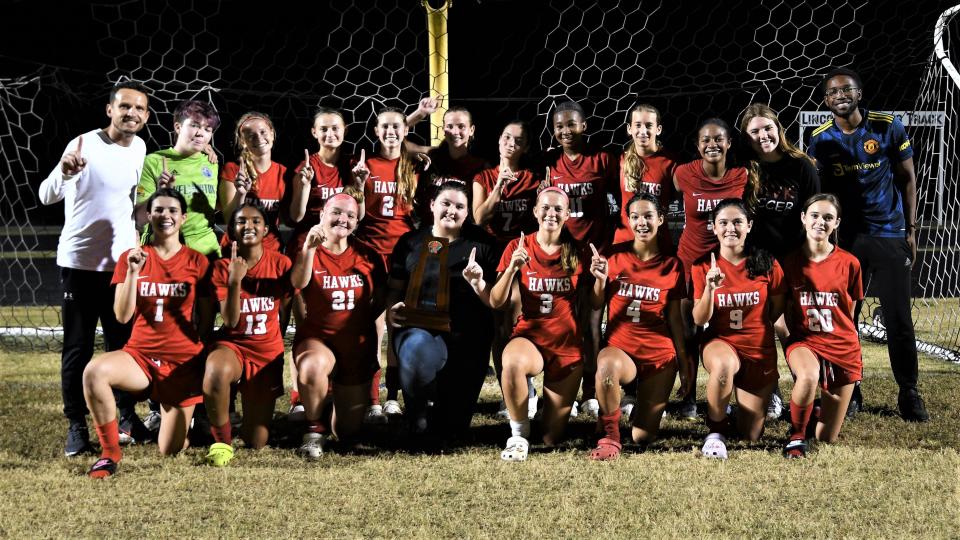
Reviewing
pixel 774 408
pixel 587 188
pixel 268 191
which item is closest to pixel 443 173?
pixel 587 188

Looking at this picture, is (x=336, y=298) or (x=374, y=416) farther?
(x=374, y=416)

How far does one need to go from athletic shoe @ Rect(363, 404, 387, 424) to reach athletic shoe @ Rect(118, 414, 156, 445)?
994mm

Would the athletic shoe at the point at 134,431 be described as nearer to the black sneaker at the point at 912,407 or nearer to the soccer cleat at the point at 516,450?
the soccer cleat at the point at 516,450

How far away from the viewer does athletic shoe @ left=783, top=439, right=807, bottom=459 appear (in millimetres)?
3784

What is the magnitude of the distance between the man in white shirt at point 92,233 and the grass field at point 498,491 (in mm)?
339

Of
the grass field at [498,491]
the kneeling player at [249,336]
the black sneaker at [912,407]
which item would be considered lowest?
the grass field at [498,491]

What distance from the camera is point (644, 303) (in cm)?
402

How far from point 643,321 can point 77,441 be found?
8.23 ft

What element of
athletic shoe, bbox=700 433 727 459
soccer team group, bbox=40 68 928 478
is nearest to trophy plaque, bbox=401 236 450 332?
soccer team group, bbox=40 68 928 478

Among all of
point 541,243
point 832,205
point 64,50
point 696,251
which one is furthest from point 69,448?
point 64,50

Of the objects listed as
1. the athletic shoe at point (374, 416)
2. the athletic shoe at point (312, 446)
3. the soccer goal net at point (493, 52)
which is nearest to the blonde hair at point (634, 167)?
the athletic shoe at point (374, 416)

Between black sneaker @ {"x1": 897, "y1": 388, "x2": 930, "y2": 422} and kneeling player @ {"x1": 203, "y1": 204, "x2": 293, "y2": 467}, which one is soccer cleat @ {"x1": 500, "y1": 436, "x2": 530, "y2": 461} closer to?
kneeling player @ {"x1": 203, "y1": 204, "x2": 293, "y2": 467}

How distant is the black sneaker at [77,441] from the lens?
12.7ft

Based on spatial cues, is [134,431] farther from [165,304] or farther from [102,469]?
[165,304]
